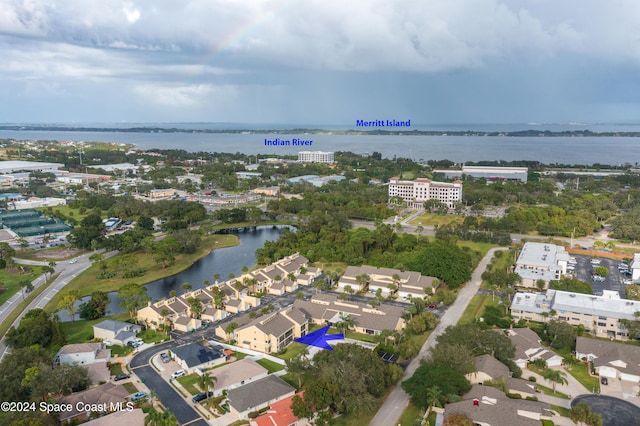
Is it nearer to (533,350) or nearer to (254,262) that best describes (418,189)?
(254,262)

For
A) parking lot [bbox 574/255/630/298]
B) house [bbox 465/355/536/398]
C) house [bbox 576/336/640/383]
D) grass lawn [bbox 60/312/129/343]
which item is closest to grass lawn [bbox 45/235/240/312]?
grass lawn [bbox 60/312/129/343]

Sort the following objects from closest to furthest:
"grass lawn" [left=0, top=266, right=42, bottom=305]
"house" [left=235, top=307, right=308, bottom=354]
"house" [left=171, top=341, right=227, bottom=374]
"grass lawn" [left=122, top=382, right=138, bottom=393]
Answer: "grass lawn" [left=122, top=382, right=138, bottom=393], "house" [left=171, top=341, right=227, bottom=374], "house" [left=235, top=307, right=308, bottom=354], "grass lawn" [left=0, top=266, right=42, bottom=305]

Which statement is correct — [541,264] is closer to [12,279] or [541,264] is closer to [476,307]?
[476,307]

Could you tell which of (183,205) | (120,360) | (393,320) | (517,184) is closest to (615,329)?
(393,320)

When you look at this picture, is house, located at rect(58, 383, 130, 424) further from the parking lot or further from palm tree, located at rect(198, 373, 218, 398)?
the parking lot

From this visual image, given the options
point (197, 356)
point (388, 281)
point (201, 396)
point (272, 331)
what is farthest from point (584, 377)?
point (197, 356)

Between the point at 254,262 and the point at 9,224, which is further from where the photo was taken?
the point at 9,224
